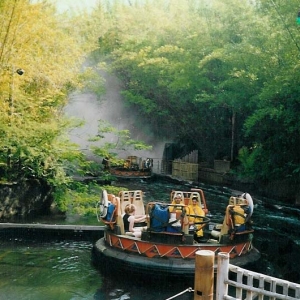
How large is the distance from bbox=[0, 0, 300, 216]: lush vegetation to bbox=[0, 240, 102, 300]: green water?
10.3ft

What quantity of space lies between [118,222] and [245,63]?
1310cm

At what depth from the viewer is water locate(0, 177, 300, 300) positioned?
8812mm

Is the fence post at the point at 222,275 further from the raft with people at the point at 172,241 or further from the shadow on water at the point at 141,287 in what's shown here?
the raft with people at the point at 172,241

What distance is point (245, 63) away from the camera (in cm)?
2119

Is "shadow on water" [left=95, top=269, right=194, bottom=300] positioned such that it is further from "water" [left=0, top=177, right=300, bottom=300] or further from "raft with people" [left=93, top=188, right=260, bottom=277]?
"raft with people" [left=93, top=188, right=260, bottom=277]

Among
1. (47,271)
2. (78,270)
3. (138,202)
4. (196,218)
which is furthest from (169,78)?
(47,271)

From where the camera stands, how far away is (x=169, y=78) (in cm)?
2767

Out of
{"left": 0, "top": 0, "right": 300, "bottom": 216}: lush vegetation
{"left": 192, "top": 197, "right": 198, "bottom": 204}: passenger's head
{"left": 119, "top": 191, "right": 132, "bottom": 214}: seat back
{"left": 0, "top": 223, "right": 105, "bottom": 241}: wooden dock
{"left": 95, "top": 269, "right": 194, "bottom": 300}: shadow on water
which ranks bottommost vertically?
{"left": 95, "top": 269, "right": 194, "bottom": 300}: shadow on water

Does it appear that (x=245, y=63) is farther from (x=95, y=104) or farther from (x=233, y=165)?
(x=95, y=104)

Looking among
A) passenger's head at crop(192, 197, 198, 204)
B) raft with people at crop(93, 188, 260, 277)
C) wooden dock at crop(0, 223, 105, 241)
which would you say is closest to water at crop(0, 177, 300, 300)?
wooden dock at crop(0, 223, 105, 241)

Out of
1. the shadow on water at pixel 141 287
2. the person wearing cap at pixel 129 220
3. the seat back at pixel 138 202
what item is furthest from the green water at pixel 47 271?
the seat back at pixel 138 202

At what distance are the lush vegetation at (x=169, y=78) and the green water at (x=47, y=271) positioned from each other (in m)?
3.13

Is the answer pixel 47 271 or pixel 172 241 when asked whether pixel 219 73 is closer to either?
pixel 172 241

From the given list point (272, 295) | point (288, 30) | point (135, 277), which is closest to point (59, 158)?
point (135, 277)
